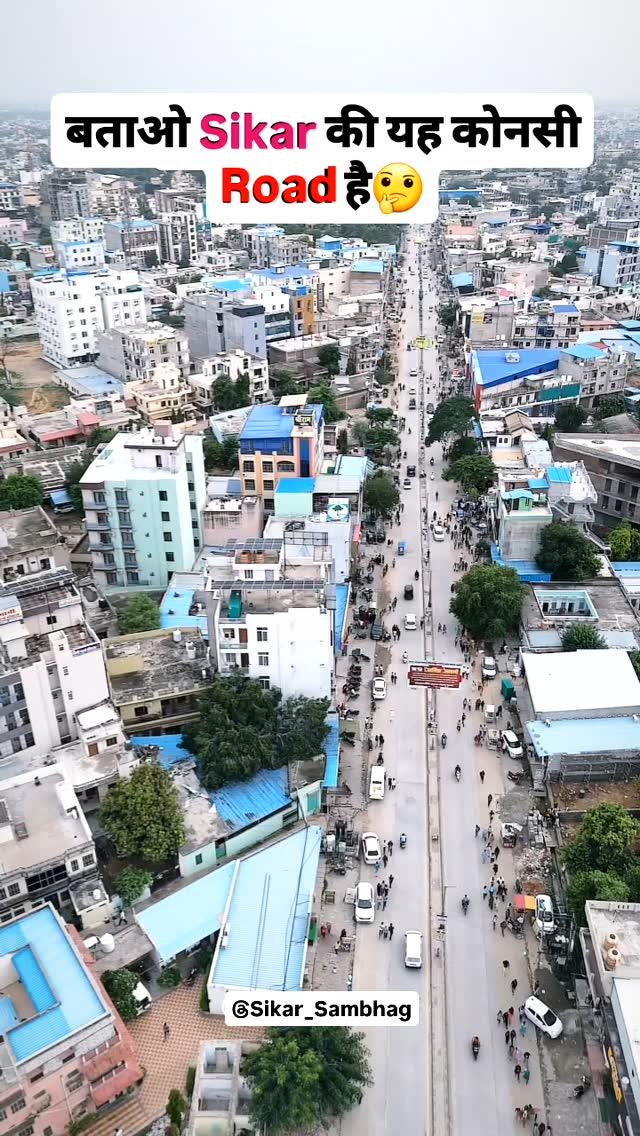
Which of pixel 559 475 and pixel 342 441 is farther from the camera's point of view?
pixel 342 441

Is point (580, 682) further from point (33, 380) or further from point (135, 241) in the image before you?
point (135, 241)

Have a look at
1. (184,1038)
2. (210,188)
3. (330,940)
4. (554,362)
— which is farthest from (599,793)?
(554,362)

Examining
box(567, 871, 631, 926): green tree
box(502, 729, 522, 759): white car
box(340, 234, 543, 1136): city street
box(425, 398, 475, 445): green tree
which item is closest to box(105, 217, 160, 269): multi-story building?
box(425, 398, 475, 445): green tree

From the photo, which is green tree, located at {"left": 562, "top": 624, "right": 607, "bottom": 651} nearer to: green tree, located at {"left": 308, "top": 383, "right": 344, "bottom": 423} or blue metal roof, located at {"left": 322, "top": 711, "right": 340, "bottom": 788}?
blue metal roof, located at {"left": 322, "top": 711, "right": 340, "bottom": 788}

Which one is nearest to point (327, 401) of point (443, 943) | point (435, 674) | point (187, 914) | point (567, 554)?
point (567, 554)

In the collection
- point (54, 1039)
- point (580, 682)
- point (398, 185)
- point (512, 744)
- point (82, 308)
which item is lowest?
point (512, 744)

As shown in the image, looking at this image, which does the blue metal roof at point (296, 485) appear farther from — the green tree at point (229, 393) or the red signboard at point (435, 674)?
the green tree at point (229, 393)

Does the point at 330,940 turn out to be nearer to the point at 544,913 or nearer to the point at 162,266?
the point at 544,913
